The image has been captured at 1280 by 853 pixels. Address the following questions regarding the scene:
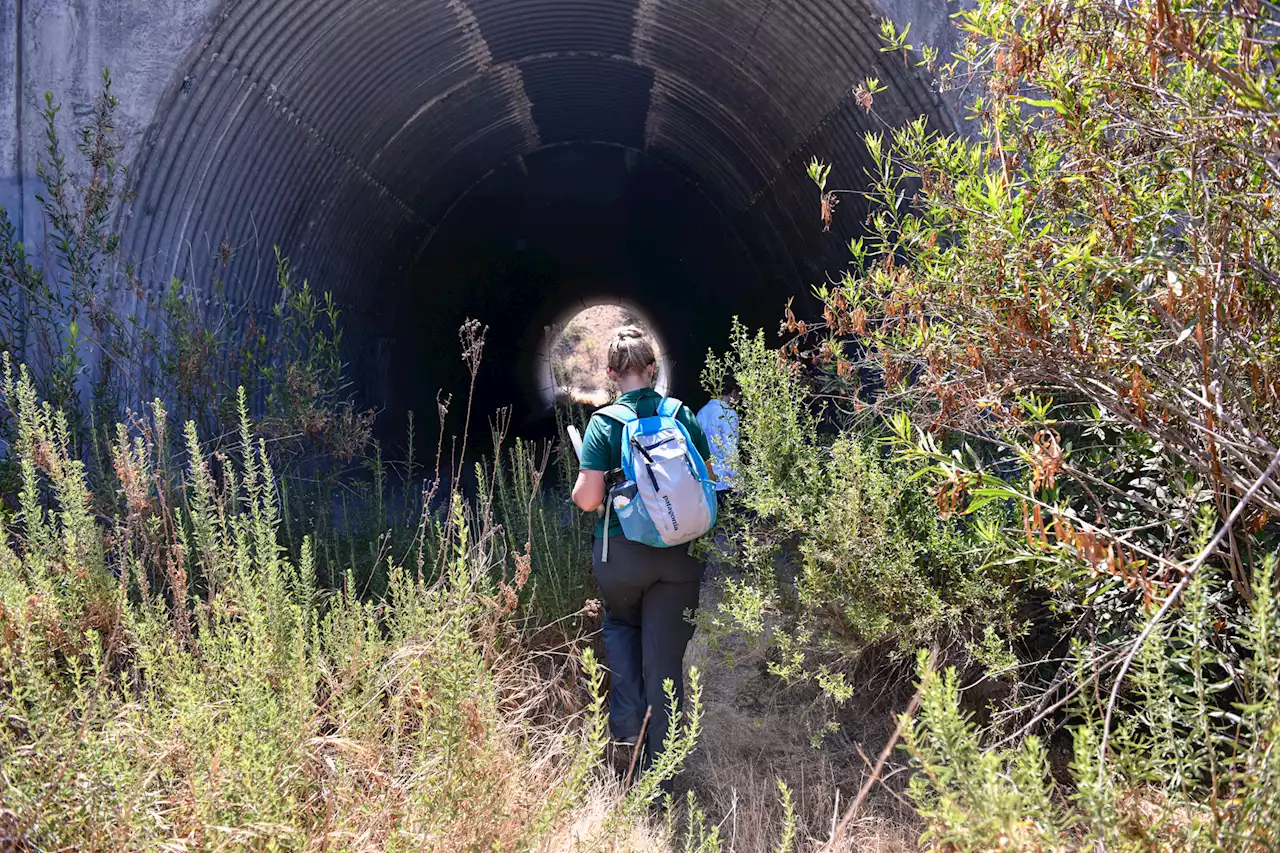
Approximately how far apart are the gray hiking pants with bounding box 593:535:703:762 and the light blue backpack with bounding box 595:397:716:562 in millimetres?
90

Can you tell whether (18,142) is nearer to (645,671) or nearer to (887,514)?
(645,671)

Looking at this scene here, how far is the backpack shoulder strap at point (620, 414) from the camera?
3.54 m

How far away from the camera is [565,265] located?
11047mm

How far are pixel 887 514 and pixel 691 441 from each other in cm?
77

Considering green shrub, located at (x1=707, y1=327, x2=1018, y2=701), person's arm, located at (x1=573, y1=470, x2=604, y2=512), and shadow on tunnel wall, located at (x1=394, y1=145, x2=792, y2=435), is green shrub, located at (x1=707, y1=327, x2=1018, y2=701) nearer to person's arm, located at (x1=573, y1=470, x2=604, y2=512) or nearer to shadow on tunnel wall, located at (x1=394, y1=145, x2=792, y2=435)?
person's arm, located at (x1=573, y1=470, x2=604, y2=512)

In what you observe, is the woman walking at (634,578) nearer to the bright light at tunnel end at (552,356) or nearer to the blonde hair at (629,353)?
the blonde hair at (629,353)

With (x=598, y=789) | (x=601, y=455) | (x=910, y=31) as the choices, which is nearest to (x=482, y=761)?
(x=598, y=789)

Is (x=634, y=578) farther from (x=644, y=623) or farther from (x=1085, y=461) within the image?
(x=1085, y=461)

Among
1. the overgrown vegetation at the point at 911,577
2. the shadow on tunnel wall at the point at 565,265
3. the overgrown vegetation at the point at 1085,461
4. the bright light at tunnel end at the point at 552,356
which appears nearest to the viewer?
Result: the overgrown vegetation at the point at 1085,461

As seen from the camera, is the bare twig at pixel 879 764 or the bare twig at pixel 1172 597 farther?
the bare twig at pixel 1172 597

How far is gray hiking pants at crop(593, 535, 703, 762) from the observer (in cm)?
359

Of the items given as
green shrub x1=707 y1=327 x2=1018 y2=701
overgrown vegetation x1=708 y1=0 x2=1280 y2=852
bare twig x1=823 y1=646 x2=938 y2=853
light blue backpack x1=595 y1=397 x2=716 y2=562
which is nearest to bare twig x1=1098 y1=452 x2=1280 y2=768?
overgrown vegetation x1=708 y1=0 x2=1280 y2=852

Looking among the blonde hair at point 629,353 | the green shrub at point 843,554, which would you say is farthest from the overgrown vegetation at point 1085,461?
the blonde hair at point 629,353

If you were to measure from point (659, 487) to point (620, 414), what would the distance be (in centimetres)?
30
